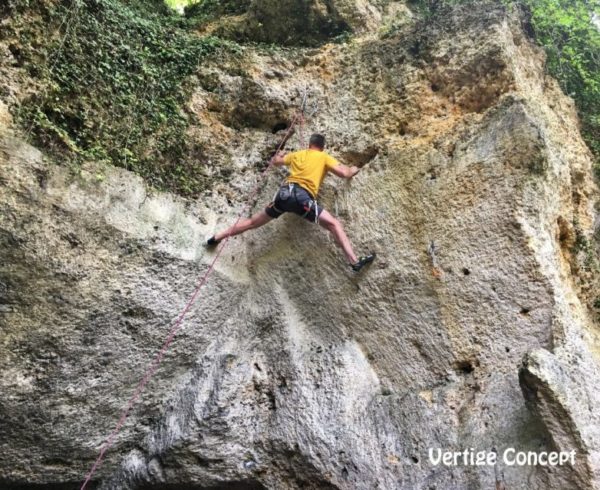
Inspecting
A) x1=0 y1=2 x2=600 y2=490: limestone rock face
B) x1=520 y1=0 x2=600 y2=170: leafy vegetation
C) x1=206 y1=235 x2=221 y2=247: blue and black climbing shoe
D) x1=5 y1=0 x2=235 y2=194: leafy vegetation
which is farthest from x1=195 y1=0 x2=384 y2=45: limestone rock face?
x1=206 y1=235 x2=221 y2=247: blue and black climbing shoe

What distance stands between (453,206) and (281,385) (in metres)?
2.64

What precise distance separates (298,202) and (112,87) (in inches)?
99.8

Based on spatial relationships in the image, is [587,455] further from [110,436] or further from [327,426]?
[110,436]

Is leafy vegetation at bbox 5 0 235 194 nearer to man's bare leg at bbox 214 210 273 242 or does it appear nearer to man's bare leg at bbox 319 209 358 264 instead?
man's bare leg at bbox 214 210 273 242

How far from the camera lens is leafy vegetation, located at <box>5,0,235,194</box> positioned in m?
4.55

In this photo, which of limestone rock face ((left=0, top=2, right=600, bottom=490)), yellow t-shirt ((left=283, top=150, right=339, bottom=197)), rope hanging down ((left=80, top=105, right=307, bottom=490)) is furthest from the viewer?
yellow t-shirt ((left=283, top=150, right=339, bottom=197))

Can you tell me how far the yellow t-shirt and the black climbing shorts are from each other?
99 mm

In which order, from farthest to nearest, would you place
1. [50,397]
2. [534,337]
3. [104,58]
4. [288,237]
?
[288,237]
[104,58]
[50,397]
[534,337]

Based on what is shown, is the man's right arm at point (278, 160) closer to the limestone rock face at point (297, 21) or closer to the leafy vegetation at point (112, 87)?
the leafy vegetation at point (112, 87)

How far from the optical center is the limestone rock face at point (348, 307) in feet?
13.0

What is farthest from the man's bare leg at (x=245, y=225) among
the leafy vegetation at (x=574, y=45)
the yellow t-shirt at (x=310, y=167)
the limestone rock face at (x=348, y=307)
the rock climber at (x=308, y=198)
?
the leafy vegetation at (x=574, y=45)

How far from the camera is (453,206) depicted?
15.1ft

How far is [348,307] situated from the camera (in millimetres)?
5059

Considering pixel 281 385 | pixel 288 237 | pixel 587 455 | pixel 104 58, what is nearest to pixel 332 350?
pixel 281 385
